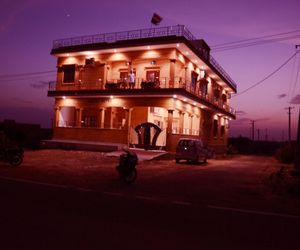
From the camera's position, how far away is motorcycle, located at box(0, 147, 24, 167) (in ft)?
57.3

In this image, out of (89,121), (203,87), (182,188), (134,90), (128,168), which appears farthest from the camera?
(203,87)

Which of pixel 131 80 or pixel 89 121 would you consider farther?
pixel 89 121

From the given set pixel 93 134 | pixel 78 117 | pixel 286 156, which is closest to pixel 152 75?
pixel 93 134

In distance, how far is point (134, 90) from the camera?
3019 centimetres

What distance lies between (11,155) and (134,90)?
573 inches

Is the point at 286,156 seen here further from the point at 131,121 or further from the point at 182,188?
the point at 182,188

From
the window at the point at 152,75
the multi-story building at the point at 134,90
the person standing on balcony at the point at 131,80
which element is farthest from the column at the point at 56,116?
the window at the point at 152,75

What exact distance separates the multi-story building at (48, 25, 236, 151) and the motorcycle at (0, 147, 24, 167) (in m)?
13.1

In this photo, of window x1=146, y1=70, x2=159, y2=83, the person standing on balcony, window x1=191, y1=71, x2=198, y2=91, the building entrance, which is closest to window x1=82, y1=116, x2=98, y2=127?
the person standing on balcony

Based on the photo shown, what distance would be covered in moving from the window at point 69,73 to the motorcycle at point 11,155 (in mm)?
19088

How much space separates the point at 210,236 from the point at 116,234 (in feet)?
5.85

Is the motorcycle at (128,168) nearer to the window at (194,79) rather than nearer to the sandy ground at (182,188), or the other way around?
the sandy ground at (182,188)

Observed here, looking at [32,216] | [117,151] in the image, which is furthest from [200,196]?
[117,151]

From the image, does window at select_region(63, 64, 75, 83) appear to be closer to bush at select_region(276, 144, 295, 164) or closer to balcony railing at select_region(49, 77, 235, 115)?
→ balcony railing at select_region(49, 77, 235, 115)
